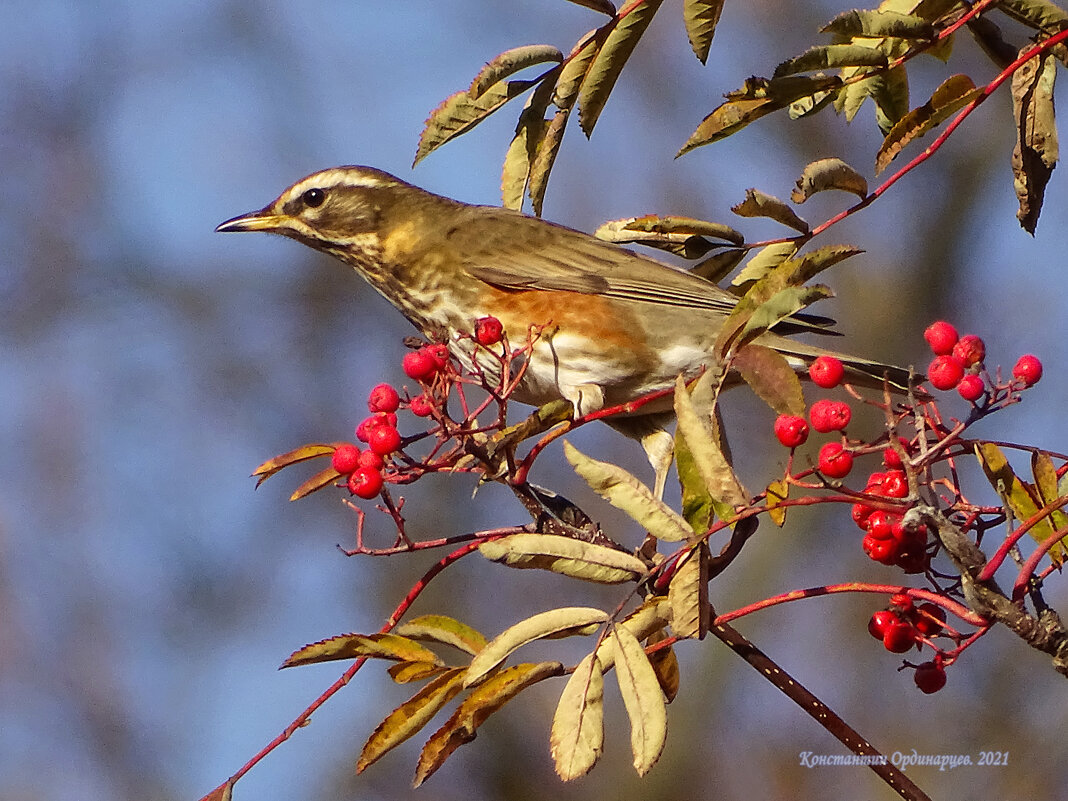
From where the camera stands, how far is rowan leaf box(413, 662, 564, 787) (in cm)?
172

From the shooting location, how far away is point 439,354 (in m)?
2.24

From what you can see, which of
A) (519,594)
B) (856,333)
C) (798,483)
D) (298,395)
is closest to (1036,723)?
(856,333)

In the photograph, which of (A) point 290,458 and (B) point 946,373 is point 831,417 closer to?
(B) point 946,373

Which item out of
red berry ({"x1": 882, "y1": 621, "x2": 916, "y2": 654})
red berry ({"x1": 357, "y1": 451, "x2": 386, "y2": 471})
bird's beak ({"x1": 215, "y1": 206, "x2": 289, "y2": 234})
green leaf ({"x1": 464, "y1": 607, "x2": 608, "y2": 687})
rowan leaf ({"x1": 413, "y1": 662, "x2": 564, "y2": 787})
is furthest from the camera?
bird's beak ({"x1": 215, "y1": 206, "x2": 289, "y2": 234})

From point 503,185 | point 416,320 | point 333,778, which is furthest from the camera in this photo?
point 333,778

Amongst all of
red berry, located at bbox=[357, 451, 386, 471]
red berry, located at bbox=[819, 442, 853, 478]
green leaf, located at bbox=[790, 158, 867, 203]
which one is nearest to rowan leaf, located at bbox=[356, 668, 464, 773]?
red berry, located at bbox=[357, 451, 386, 471]

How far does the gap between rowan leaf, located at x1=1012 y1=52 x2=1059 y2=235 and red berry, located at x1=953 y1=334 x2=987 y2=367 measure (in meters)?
0.33

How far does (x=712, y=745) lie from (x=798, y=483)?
5.94m

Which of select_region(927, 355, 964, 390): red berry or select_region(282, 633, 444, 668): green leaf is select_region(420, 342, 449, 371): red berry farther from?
select_region(927, 355, 964, 390): red berry

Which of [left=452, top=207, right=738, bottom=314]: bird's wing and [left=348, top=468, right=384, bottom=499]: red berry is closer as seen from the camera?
[left=348, top=468, right=384, bottom=499]: red berry

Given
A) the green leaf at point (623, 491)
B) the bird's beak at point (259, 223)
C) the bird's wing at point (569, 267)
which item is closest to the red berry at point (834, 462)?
the green leaf at point (623, 491)

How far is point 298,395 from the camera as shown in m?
8.60

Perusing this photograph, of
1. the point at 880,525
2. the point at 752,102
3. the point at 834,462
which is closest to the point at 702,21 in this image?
the point at 752,102

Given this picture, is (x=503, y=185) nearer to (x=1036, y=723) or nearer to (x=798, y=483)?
(x=798, y=483)
